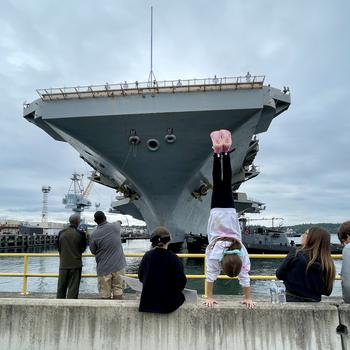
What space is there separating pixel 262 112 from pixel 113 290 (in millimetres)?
13550

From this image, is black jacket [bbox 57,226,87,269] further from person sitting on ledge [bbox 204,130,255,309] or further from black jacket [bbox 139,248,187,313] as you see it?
person sitting on ledge [bbox 204,130,255,309]

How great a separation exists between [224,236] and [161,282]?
696 mm

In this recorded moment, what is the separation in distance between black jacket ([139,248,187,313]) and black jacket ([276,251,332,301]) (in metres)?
1.05

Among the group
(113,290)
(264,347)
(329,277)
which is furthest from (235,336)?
(113,290)

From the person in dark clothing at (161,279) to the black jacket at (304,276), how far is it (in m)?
1.05

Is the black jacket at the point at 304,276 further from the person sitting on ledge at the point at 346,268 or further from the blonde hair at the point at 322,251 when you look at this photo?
the person sitting on ledge at the point at 346,268

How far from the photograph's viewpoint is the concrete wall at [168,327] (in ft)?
10.3

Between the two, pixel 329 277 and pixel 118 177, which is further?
pixel 118 177

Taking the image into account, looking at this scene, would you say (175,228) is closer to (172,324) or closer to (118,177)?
(118,177)

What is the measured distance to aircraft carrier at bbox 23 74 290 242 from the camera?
15.7 meters

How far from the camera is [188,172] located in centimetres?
1892

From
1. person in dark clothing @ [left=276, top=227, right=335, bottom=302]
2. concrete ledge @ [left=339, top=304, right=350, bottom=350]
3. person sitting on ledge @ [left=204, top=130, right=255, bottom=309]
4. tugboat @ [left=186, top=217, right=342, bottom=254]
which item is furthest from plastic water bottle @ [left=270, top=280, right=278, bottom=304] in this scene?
tugboat @ [left=186, top=217, right=342, bottom=254]

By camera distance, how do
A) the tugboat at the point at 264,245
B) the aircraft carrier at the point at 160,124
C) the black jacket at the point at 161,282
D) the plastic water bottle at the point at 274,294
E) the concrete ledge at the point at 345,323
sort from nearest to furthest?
the concrete ledge at the point at 345,323 < the black jacket at the point at 161,282 < the plastic water bottle at the point at 274,294 < the aircraft carrier at the point at 160,124 < the tugboat at the point at 264,245

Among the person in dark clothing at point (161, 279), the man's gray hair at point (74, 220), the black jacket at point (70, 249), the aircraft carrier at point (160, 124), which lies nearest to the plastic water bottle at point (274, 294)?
the person in dark clothing at point (161, 279)
